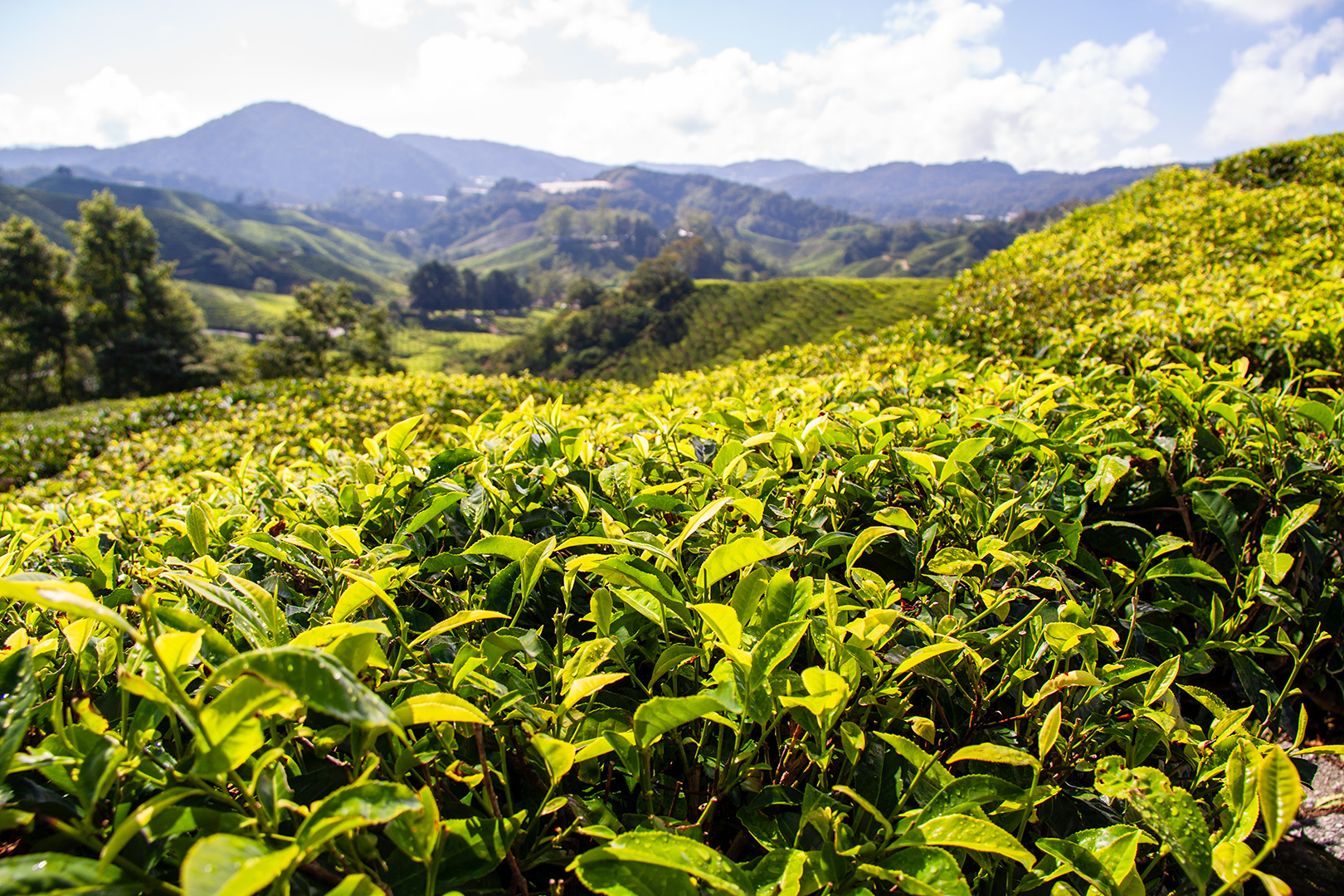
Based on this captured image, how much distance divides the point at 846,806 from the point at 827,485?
788 millimetres

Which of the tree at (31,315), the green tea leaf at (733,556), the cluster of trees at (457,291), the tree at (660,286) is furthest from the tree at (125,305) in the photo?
the cluster of trees at (457,291)

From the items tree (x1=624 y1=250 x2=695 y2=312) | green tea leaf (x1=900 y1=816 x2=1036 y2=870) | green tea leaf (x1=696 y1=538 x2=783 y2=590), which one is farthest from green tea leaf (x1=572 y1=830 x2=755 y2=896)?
tree (x1=624 y1=250 x2=695 y2=312)

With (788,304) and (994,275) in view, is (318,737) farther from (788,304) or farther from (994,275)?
(788,304)

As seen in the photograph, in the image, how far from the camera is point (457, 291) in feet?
386

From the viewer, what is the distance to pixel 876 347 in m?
5.05

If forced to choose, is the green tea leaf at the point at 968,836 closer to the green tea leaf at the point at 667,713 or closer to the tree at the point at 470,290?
the green tea leaf at the point at 667,713

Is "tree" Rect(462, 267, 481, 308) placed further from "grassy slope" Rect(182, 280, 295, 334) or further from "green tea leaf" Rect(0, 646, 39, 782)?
"green tea leaf" Rect(0, 646, 39, 782)

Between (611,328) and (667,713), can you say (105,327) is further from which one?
(667,713)

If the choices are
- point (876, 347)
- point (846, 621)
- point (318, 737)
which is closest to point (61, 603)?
point (318, 737)

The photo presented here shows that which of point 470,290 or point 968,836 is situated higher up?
point 470,290

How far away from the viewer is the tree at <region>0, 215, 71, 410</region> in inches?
1352

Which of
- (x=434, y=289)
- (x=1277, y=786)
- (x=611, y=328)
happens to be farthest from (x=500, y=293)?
(x=1277, y=786)

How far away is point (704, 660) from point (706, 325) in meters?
66.9

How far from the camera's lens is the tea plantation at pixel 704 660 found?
79 centimetres
